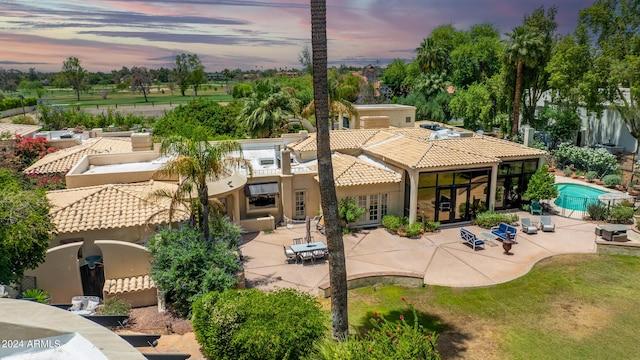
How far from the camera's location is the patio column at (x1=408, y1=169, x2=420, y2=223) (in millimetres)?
24109

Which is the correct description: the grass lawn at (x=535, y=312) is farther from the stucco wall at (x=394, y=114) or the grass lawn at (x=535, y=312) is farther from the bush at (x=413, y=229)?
the stucco wall at (x=394, y=114)

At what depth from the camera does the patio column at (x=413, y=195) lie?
949 inches

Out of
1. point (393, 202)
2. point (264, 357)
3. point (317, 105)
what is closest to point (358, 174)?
point (393, 202)

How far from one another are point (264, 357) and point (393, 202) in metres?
16.2

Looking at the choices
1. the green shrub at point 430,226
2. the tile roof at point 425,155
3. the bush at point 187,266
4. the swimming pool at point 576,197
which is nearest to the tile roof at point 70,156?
the bush at point 187,266

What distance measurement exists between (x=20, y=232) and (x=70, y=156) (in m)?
18.6

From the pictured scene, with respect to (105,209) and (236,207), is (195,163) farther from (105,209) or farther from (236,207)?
(236,207)

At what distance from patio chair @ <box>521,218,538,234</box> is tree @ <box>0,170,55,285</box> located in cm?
2247

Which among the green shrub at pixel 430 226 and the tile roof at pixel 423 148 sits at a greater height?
the tile roof at pixel 423 148

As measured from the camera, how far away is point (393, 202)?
25.7 m

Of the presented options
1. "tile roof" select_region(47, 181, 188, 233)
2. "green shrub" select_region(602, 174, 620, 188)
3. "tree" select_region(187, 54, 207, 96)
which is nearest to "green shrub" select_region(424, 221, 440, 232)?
"tile roof" select_region(47, 181, 188, 233)

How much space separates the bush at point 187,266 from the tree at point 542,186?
18.9 m

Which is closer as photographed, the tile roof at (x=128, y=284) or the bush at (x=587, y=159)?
the tile roof at (x=128, y=284)

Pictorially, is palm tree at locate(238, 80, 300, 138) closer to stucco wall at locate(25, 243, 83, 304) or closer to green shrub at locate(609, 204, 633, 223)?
stucco wall at locate(25, 243, 83, 304)
